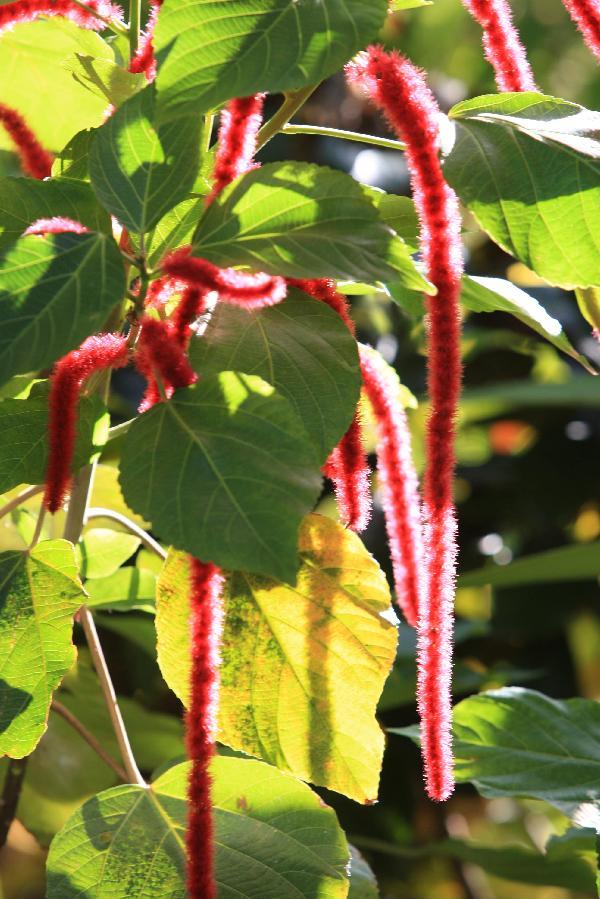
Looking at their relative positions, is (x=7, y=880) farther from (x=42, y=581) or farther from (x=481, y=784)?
(x=42, y=581)

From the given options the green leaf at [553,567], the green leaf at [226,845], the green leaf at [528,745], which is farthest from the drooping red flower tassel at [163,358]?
the green leaf at [553,567]

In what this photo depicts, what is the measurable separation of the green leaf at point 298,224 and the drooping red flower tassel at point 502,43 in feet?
0.38

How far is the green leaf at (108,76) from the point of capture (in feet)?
1.88

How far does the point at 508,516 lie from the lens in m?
1.79

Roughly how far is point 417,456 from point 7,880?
89 centimetres

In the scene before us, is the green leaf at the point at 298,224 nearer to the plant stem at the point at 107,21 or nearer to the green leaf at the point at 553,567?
the plant stem at the point at 107,21

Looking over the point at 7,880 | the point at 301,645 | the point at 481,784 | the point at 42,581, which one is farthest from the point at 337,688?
the point at 7,880

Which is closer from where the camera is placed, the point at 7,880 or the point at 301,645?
the point at 301,645

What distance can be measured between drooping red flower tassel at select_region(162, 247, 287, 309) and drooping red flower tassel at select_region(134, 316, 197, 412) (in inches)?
1.1

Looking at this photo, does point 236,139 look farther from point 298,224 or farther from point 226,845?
point 226,845

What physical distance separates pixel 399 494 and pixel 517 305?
0.14 m

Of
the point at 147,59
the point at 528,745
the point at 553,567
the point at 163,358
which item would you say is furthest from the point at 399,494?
the point at 553,567

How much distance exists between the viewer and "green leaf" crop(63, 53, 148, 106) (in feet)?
1.88

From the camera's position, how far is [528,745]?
0.86 m
